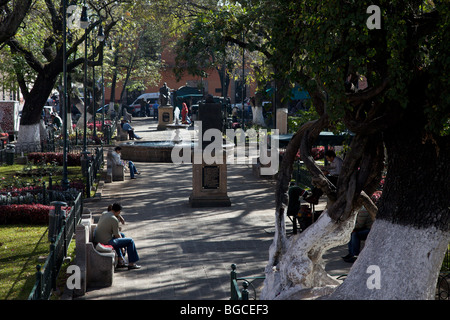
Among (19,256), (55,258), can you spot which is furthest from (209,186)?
(55,258)

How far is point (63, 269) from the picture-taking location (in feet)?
A: 38.2

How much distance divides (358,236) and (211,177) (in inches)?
269

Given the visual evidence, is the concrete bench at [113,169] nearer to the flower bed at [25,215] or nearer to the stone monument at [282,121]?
the flower bed at [25,215]

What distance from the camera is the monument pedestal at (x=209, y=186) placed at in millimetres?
18188

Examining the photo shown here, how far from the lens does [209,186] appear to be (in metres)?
18.3

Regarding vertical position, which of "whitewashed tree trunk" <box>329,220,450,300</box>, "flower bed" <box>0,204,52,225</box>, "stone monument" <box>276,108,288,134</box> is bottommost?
"flower bed" <box>0,204,52,225</box>

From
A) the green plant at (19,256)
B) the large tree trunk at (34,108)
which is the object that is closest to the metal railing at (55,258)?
the green plant at (19,256)

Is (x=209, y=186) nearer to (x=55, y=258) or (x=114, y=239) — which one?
(x=114, y=239)

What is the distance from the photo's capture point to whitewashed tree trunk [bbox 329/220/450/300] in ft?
24.7

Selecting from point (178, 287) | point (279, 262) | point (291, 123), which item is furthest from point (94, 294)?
point (291, 123)

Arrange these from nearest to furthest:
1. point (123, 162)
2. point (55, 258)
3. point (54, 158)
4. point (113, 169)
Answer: point (55, 258) → point (113, 169) → point (123, 162) → point (54, 158)

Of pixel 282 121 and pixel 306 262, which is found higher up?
pixel 282 121

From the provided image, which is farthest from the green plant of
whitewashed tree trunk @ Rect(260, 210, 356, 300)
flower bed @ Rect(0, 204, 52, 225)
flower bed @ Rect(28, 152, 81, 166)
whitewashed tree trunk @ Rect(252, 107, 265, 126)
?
whitewashed tree trunk @ Rect(252, 107, 265, 126)

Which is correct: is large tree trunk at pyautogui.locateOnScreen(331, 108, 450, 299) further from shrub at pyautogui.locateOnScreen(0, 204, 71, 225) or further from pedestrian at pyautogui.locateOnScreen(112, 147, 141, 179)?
pedestrian at pyautogui.locateOnScreen(112, 147, 141, 179)
